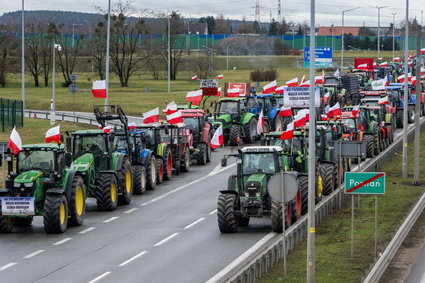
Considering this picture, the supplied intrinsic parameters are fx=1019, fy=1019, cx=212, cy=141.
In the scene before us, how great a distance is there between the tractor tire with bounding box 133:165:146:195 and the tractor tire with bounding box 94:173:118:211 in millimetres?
3519

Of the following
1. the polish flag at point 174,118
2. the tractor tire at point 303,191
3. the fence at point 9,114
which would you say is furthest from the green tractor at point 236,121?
the tractor tire at point 303,191

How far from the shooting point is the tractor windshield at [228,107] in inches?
2110

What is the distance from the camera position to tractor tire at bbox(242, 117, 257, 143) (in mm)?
52938

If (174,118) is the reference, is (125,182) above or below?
below

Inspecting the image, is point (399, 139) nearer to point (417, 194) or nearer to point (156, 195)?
point (417, 194)

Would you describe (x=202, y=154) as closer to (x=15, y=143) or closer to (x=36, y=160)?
(x=36, y=160)

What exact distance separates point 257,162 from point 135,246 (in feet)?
14.0

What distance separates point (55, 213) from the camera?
27281 mm

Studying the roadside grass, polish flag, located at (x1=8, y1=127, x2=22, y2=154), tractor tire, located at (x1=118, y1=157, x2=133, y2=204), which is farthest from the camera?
tractor tire, located at (x1=118, y1=157, x2=133, y2=204)

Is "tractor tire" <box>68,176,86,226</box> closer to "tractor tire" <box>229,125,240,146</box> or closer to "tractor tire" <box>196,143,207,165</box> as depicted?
"tractor tire" <box>196,143,207,165</box>

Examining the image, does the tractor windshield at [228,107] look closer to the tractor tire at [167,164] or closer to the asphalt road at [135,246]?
the tractor tire at [167,164]

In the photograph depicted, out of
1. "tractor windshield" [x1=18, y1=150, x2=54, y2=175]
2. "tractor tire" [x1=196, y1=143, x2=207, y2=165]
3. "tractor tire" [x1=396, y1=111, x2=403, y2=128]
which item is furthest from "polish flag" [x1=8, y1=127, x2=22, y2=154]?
"tractor tire" [x1=396, y1=111, x2=403, y2=128]

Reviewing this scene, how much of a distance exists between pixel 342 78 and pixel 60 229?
162 ft

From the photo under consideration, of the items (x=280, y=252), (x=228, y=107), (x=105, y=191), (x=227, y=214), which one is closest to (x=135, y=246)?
(x=227, y=214)
